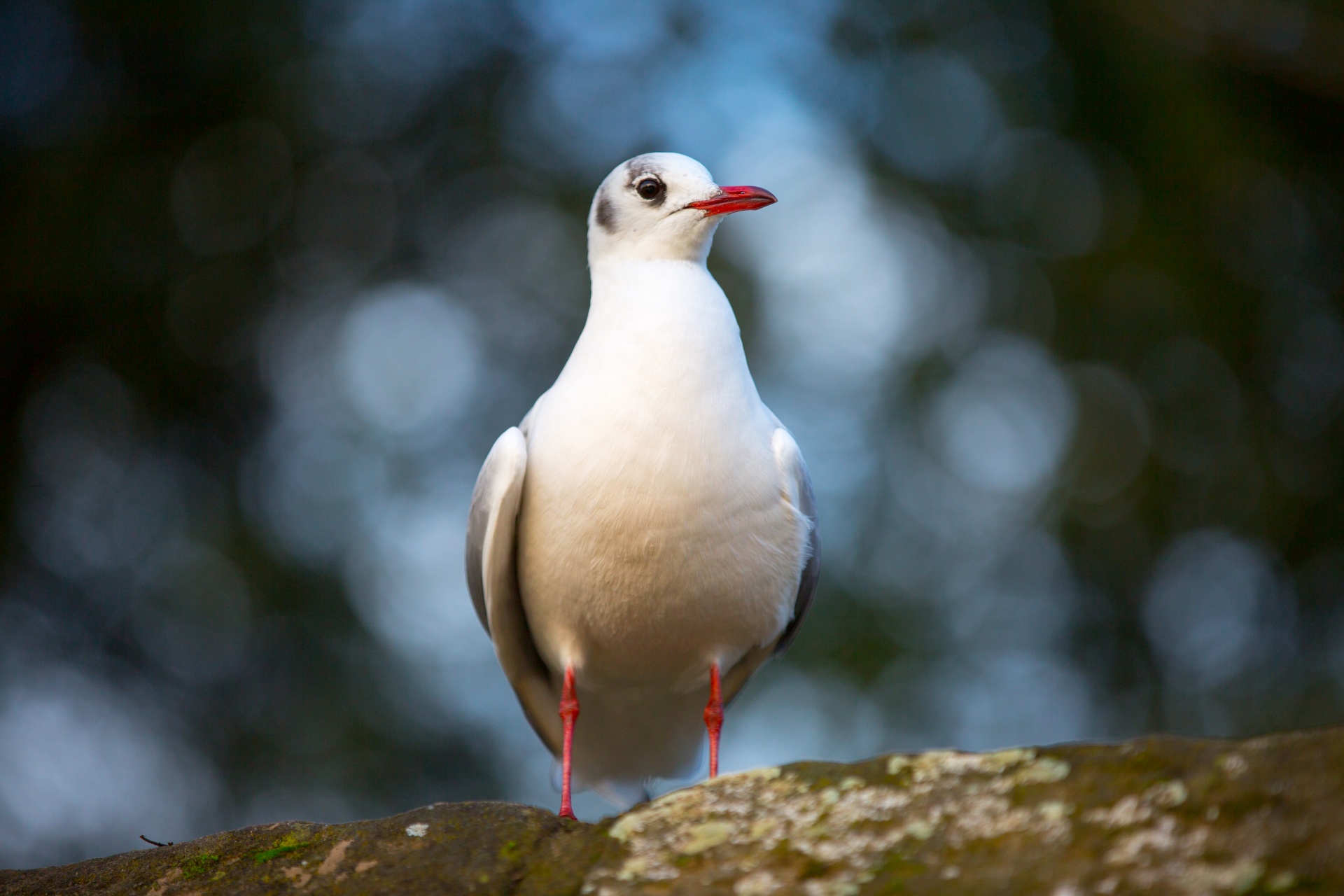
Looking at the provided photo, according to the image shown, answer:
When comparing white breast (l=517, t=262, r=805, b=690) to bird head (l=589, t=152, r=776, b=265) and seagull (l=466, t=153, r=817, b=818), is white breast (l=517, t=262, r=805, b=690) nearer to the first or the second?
seagull (l=466, t=153, r=817, b=818)

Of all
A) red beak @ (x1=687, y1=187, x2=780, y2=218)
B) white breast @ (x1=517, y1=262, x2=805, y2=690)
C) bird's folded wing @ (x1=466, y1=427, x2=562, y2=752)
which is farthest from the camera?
red beak @ (x1=687, y1=187, x2=780, y2=218)

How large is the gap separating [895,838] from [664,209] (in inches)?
100

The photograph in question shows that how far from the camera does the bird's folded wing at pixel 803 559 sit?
3.63 metres

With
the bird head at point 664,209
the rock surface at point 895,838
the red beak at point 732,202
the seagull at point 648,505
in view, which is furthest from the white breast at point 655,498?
the rock surface at point 895,838

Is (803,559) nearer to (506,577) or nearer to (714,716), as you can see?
(714,716)

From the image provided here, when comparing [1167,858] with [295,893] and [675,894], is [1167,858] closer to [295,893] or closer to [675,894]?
[675,894]

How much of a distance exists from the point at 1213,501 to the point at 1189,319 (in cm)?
A: 116

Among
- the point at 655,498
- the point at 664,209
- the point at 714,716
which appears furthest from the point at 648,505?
the point at 664,209

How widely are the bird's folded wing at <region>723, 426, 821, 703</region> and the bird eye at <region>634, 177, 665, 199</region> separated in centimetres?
94

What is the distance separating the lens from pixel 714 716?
12.1 ft

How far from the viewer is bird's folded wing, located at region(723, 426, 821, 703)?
3.63 metres

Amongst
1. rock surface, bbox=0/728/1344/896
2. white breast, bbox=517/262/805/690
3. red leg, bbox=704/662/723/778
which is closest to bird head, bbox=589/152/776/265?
white breast, bbox=517/262/805/690

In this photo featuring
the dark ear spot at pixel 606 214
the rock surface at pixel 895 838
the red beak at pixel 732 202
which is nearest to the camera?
the rock surface at pixel 895 838

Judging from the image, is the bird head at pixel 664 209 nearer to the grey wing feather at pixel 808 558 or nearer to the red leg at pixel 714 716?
the grey wing feather at pixel 808 558
